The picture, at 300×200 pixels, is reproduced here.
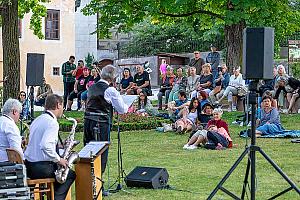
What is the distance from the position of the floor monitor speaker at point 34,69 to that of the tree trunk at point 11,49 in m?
7.55

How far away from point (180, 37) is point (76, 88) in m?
17.4

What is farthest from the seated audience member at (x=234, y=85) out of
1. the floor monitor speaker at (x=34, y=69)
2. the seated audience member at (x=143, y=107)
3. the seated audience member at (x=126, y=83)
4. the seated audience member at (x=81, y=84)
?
the floor monitor speaker at (x=34, y=69)

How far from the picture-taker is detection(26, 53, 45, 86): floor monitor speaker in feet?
41.2

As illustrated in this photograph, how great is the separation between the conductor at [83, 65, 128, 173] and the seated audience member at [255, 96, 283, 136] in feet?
20.9

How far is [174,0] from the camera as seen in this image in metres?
22.0

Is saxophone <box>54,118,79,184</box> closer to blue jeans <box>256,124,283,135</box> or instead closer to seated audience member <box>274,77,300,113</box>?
blue jeans <box>256,124,283,135</box>

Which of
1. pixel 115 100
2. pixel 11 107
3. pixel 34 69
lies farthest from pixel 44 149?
pixel 34 69

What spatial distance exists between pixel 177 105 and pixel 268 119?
11.2ft

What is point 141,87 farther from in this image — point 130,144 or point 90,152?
point 90,152

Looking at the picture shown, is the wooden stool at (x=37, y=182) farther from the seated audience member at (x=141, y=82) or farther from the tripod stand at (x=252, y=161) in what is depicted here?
the seated audience member at (x=141, y=82)

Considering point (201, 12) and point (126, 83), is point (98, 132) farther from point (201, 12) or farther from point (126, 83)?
point (201, 12)

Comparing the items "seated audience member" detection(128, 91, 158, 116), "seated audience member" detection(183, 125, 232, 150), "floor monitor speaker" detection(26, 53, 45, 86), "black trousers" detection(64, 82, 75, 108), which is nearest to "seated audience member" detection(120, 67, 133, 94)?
"seated audience member" detection(128, 91, 158, 116)

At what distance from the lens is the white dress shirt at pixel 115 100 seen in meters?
9.29

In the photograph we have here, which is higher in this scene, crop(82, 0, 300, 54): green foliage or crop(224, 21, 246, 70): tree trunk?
crop(82, 0, 300, 54): green foliage
